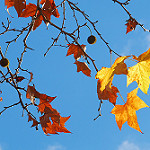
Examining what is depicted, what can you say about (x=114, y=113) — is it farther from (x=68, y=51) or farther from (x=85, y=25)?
(x=85, y=25)

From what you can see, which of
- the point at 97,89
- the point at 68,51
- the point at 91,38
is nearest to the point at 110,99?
the point at 97,89

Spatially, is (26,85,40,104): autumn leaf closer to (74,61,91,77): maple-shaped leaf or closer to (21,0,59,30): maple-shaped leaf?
(74,61,91,77): maple-shaped leaf

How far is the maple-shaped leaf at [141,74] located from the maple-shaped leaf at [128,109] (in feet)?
0.50

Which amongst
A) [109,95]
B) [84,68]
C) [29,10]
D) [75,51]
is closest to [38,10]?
[29,10]

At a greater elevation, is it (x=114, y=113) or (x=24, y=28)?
(x=24, y=28)

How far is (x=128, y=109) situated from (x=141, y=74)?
24 centimetres

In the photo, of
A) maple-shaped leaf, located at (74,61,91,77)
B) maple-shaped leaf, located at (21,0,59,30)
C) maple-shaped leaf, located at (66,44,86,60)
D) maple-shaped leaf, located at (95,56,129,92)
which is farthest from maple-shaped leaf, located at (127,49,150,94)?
maple-shaped leaf, located at (21,0,59,30)

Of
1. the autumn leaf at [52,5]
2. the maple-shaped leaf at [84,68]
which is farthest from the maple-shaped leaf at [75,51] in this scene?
the autumn leaf at [52,5]

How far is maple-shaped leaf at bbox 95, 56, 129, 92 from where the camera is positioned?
931mm

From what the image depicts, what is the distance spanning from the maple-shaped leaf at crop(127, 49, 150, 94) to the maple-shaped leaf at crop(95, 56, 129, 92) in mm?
107

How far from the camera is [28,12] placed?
1.42m

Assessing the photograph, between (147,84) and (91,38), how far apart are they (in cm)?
68

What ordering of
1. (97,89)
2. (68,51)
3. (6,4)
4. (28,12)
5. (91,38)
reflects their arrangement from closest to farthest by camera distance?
1. (97,89)
2. (6,4)
3. (28,12)
4. (68,51)
5. (91,38)

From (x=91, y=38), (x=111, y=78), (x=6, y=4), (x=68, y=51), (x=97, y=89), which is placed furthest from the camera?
(x=91, y=38)
